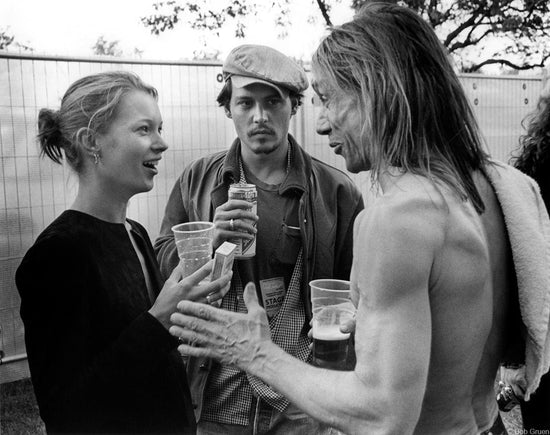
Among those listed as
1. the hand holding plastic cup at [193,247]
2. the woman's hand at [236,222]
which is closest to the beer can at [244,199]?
the woman's hand at [236,222]

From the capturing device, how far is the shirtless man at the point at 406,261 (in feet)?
3.11

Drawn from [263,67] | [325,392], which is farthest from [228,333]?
[263,67]

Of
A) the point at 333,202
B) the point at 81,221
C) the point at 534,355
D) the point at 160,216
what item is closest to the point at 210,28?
the point at 160,216

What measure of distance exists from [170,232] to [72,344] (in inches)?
34.9

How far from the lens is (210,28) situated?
4.68 m

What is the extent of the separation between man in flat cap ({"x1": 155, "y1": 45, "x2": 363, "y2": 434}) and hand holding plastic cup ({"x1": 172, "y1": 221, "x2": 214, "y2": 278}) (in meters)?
0.19

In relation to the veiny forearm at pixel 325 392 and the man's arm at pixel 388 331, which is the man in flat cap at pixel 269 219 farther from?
the man's arm at pixel 388 331

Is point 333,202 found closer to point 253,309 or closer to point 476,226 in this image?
point 253,309

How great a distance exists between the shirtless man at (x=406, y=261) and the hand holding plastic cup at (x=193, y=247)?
325mm

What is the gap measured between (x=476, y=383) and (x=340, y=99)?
2.12 feet

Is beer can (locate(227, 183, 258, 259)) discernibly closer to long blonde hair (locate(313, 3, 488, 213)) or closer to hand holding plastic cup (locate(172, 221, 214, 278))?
hand holding plastic cup (locate(172, 221, 214, 278))

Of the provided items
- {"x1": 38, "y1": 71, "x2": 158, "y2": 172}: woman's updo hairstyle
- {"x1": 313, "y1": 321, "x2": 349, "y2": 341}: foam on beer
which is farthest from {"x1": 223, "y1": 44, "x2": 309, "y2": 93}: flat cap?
{"x1": 313, "y1": 321, "x2": 349, "y2": 341}: foam on beer

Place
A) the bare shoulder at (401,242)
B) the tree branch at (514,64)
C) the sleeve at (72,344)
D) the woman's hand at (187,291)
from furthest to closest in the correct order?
the tree branch at (514,64), the woman's hand at (187,291), the sleeve at (72,344), the bare shoulder at (401,242)

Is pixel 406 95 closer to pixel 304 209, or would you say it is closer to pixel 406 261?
pixel 406 261
